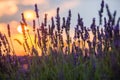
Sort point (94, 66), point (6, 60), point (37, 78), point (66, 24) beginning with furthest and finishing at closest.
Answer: point (6, 60) < point (66, 24) < point (37, 78) < point (94, 66)

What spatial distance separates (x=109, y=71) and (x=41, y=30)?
1118 millimetres

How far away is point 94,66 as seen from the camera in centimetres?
435

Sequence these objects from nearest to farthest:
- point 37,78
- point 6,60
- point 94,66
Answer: point 94,66 < point 37,78 < point 6,60

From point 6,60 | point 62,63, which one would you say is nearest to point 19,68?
point 6,60

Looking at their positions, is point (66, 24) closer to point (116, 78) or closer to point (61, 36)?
point (61, 36)

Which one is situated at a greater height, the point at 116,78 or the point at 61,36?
the point at 61,36

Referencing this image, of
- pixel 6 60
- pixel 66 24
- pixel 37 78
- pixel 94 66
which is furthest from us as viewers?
pixel 6 60

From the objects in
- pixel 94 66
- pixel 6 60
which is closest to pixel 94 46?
pixel 94 66

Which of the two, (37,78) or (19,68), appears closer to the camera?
(37,78)

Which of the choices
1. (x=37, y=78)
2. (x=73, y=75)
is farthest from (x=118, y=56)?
(x=37, y=78)

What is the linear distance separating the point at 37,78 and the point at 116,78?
0.91 metres

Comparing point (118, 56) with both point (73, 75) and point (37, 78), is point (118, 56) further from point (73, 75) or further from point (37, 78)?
point (37, 78)

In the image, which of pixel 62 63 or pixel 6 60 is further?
pixel 6 60

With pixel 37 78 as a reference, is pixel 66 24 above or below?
above
